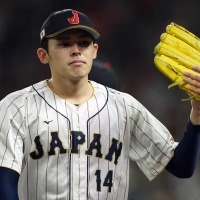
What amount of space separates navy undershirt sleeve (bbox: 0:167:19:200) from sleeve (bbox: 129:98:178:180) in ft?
2.23

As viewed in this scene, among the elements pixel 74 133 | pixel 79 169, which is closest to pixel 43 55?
pixel 74 133

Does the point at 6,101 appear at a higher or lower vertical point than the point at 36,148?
higher

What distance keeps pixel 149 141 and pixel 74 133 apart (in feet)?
1.35

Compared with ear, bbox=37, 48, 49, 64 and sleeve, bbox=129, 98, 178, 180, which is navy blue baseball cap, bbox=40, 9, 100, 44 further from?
sleeve, bbox=129, 98, 178, 180

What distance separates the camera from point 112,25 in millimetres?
6957

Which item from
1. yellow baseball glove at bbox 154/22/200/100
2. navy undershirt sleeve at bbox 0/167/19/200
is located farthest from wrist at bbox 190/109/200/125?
navy undershirt sleeve at bbox 0/167/19/200

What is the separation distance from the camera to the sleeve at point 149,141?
3445 millimetres

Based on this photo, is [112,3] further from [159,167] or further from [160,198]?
[159,167]

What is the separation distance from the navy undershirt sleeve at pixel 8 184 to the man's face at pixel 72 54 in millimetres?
545

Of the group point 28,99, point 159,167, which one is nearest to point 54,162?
point 28,99

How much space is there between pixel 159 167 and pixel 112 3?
3712 millimetres

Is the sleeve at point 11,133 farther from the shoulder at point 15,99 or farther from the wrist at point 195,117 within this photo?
the wrist at point 195,117

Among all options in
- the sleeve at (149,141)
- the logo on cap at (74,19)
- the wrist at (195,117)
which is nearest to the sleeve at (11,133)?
the logo on cap at (74,19)

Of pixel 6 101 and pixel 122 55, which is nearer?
pixel 6 101
